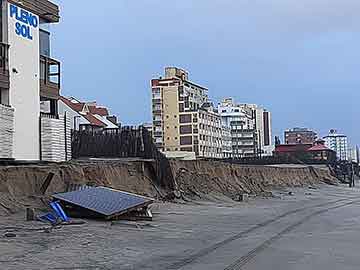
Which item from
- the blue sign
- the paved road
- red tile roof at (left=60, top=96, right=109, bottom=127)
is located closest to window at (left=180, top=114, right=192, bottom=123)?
red tile roof at (left=60, top=96, right=109, bottom=127)

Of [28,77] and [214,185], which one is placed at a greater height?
[28,77]

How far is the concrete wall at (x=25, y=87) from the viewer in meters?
27.4

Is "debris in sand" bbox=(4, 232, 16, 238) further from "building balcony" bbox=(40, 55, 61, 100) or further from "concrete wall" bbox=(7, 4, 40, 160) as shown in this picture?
"building balcony" bbox=(40, 55, 61, 100)

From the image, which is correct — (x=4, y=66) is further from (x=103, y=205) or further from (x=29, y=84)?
(x=103, y=205)

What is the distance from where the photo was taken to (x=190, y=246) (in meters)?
17.1

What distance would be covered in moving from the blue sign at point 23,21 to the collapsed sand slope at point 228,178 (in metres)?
11.5

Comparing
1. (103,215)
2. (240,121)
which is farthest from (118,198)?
(240,121)

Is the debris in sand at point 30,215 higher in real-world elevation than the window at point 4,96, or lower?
lower

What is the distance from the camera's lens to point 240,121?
569 feet

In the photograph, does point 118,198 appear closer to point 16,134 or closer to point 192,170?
point 16,134

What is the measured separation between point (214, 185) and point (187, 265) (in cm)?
2847

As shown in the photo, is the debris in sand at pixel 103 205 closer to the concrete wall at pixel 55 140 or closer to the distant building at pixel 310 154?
the concrete wall at pixel 55 140

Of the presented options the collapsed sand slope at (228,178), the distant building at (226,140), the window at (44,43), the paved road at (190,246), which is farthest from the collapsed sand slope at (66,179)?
the distant building at (226,140)

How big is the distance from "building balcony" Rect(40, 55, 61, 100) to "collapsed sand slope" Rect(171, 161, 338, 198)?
27.9 ft
